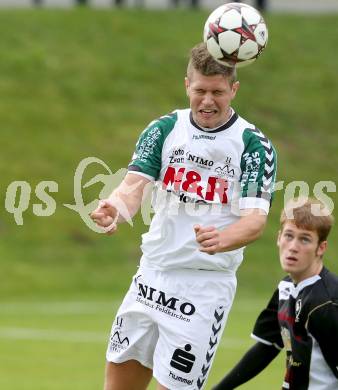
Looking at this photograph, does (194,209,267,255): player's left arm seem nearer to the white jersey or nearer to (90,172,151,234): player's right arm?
the white jersey

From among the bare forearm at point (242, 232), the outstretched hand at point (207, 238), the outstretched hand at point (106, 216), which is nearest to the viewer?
the outstretched hand at point (207, 238)


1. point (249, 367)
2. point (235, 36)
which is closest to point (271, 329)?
point (249, 367)

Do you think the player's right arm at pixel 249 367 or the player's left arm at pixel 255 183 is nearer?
the player's left arm at pixel 255 183

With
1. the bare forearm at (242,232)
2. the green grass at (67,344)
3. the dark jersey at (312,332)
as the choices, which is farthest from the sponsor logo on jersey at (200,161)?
the green grass at (67,344)

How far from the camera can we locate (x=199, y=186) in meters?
7.00

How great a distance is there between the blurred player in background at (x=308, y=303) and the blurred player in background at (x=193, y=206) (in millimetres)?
235

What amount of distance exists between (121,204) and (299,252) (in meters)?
1.03

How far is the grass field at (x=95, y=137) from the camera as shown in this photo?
44.4 ft

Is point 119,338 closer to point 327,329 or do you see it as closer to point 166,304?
point 166,304

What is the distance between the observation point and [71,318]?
15.2 meters

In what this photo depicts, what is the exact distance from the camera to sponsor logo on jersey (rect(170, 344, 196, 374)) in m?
6.95

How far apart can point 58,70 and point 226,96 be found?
19525 mm

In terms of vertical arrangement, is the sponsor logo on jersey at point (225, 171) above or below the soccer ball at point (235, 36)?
below

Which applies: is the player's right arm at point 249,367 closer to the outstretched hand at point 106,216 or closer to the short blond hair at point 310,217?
the short blond hair at point 310,217
